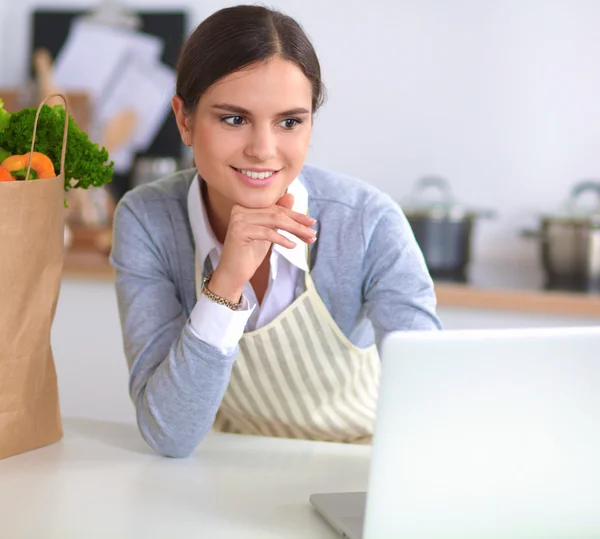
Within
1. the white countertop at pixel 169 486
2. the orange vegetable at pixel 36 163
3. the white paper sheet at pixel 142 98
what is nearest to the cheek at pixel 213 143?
the orange vegetable at pixel 36 163

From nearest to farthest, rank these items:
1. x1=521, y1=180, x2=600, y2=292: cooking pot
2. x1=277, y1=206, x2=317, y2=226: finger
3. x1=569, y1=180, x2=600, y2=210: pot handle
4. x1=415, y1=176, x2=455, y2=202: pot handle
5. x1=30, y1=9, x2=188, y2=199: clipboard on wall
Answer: x1=277, y1=206, x2=317, y2=226: finger, x1=521, y1=180, x2=600, y2=292: cooking pot, x1=569, y1=180, x2=600, y2=210: pot handle, x1=415, y1=176, x2=455, y2=202: pot handle, x1=30, y1=9, x2=188, y2=199: clipboard on wall

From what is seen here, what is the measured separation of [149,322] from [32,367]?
18 centimetres

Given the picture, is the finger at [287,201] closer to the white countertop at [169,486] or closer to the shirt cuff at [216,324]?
the shirt cuff at [216,324]

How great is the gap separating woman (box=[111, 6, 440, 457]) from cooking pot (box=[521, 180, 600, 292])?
1045mm

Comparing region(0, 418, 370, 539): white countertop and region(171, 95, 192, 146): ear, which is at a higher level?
region(171, 95, 192, 146): ear

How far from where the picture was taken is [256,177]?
1283 mm

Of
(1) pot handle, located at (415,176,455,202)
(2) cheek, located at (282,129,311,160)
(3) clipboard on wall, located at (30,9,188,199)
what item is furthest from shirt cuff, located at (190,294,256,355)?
(3) clipboard on wall, located at (30,9,188,199)

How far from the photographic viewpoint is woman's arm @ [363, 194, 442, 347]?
133 cm

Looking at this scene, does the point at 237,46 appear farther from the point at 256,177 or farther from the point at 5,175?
the point at 5,175

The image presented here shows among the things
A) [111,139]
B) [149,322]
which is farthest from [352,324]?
[111,139]

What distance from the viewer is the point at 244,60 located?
1.24m

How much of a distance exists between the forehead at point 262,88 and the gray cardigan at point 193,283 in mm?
216

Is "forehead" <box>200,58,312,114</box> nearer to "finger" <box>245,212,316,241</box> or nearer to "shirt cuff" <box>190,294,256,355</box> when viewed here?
"finger" <box>245,212,316,241</box>

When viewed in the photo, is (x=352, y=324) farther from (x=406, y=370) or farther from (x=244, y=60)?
(x=406, y=370)
